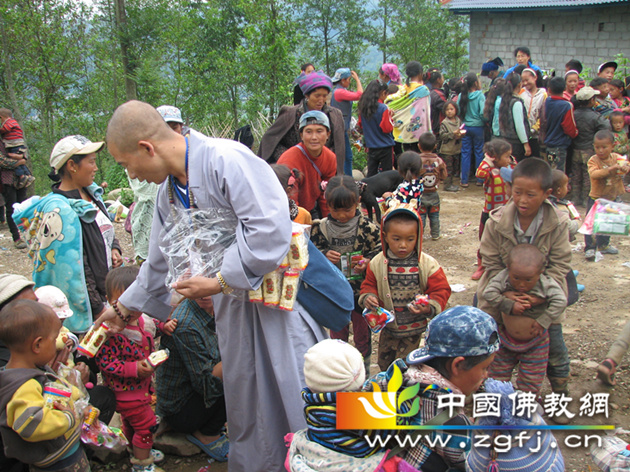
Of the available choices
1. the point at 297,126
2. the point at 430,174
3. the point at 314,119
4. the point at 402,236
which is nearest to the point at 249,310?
the point at 402,236

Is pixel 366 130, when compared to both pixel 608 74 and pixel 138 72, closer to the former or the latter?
pixel 608 74

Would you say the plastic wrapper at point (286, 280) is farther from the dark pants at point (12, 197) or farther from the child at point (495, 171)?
the dark pants at point (12, 197)

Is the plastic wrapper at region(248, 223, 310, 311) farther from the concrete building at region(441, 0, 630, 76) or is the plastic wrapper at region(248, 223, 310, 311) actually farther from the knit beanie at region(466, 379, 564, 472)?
the concrete building at region(441, 0, 630, 76)

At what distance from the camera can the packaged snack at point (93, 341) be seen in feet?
9.46

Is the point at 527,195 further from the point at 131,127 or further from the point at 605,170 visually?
the point at 605,170

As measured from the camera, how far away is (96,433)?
2.86 meters

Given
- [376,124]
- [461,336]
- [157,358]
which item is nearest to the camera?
[461,336]

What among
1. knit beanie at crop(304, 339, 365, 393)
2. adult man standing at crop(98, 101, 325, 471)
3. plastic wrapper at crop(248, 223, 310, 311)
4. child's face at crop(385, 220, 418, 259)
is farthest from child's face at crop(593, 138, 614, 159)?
knit beanie at crop(304, 339, 365, 393)

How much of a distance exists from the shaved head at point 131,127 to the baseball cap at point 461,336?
4.88ft

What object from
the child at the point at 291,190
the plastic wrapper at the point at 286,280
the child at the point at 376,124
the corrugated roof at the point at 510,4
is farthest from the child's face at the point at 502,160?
the corrugated roof at the point at 510,4

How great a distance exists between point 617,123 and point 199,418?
7.51 metres

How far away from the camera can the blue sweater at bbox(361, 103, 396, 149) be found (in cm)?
786

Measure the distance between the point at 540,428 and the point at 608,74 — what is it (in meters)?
9.75

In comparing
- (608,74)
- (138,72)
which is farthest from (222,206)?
(138,72)
